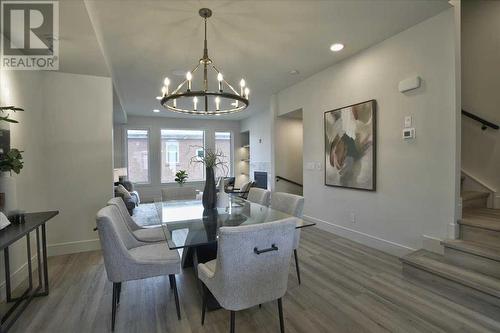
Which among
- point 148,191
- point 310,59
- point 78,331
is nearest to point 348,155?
point 310,59

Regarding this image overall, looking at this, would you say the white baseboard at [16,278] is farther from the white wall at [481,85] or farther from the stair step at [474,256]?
the white wall at [481,85]

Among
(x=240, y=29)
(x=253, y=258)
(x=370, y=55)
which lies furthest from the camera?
(x=370, y=55)

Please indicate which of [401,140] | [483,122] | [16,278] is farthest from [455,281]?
[16,278]

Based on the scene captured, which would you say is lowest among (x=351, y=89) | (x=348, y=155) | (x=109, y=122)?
(x=348, y=155)

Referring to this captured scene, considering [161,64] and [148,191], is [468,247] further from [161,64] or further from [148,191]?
[148,191]

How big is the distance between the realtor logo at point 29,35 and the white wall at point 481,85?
466 centimetres

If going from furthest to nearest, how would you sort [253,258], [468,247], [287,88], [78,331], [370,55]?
[287,88]
[370,55]
[468,247]
[78,331]
[253,258]

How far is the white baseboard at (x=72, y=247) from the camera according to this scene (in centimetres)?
329

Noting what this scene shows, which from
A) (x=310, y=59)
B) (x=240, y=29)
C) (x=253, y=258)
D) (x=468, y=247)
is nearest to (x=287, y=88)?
(x=310, y=59)

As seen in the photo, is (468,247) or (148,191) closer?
(468,247)

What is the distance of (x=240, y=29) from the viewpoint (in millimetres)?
2736

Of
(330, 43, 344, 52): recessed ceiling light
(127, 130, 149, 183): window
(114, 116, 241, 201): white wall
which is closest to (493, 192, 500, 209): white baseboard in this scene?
(330, 43, 344, 52): recessed ceiling light

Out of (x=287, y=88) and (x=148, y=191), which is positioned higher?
(x=287, y=88)

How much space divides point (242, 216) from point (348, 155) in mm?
2046
